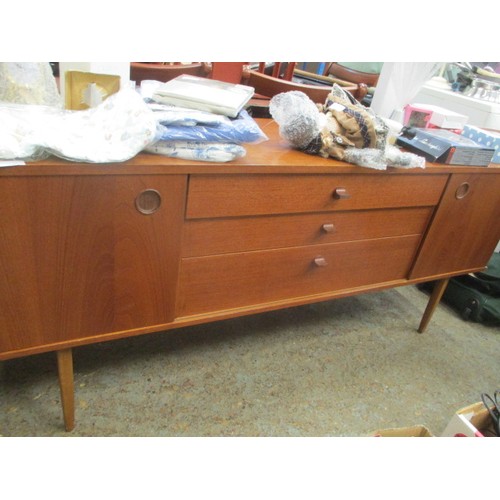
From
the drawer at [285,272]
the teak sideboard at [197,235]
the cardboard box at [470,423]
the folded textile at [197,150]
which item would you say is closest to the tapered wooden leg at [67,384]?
the teak sideboard at [197,235]

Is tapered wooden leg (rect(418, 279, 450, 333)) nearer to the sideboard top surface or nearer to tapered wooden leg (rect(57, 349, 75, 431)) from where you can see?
the sideboard top surface

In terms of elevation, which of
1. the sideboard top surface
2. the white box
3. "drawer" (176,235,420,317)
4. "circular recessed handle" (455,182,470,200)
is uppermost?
the white box

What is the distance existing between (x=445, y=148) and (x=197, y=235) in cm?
76

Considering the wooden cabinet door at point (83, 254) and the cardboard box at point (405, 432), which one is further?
the cardboard box at point (405, 432)

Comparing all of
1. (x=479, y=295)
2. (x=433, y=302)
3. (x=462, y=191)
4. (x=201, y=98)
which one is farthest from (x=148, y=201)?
(x=479, y=295)

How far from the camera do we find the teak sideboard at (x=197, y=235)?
75 cm

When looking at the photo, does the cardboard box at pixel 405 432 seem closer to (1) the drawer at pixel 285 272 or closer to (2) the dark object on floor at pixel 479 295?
(1) the drawer at pixel 285 272

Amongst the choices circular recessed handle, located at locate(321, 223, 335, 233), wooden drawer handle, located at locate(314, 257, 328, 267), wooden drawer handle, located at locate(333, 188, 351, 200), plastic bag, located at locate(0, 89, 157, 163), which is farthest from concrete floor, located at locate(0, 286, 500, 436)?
plastic bag, located at locate(0, 89, 157, 163)

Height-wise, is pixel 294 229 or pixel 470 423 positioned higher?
pixel 294 229

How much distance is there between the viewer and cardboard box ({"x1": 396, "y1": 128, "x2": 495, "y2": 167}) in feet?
3.85

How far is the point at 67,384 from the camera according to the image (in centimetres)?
98

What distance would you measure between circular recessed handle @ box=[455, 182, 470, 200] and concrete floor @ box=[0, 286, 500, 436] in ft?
2.05

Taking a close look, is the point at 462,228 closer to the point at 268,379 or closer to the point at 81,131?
the point at 268,379
